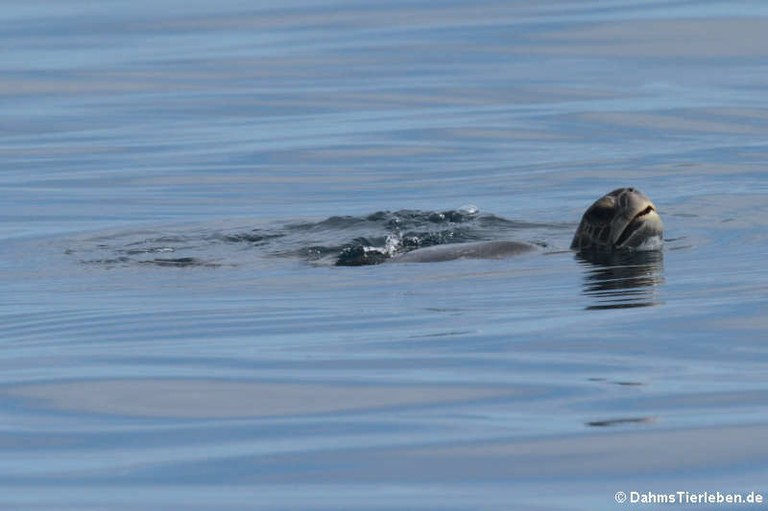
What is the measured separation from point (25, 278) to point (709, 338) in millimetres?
4842

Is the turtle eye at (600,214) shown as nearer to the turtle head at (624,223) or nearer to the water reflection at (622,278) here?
A: the turtle head at (624,223)

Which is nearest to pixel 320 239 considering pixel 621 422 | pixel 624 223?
pixel 624 223

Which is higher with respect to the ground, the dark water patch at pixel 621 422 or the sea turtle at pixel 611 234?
the sea turtle at pixel 611 234

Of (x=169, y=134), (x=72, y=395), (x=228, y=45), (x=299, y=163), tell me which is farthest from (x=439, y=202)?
(x=228, y=45)

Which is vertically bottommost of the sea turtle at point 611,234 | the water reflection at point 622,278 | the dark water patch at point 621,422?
the dark water patch at point 621,422

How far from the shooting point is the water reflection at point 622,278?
33.8 ft

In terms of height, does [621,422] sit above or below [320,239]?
below

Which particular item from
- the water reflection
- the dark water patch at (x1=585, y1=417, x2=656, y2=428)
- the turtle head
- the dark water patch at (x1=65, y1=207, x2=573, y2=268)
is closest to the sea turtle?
the turtle head

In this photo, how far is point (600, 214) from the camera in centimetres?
1231

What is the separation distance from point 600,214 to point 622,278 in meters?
1.16

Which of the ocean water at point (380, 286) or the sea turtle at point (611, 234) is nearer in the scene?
the ocean water at point (380, 286)

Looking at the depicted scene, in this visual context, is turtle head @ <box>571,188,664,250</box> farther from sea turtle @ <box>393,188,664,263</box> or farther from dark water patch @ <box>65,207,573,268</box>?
dark water patch @ <box>65,207,573,268</box>

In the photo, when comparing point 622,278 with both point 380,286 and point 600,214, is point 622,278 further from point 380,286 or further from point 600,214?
point 380,286

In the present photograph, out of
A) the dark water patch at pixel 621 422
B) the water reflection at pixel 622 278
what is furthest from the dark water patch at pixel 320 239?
the dark water patch at pixel 621 422
